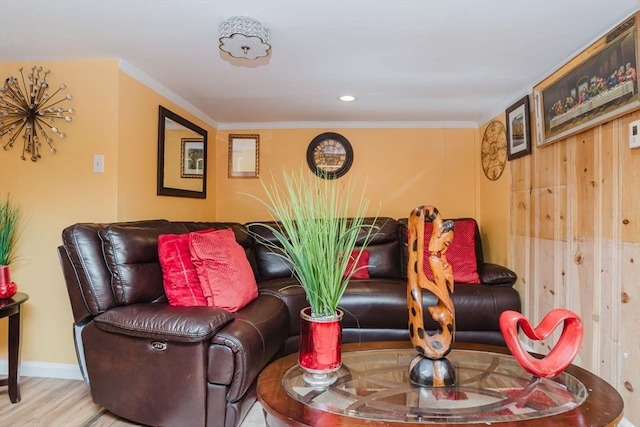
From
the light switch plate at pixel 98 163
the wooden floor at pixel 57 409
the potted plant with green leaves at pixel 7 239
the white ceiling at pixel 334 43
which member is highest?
the white ceiling at pixel 334 43

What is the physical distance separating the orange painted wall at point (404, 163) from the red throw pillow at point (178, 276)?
A: 1764 millimetres

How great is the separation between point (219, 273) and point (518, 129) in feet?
7.93

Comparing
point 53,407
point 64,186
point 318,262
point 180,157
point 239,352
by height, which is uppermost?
point 180,157

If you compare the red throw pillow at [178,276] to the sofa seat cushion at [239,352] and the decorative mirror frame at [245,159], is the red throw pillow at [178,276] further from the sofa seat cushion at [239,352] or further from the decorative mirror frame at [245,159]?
the decorative mirror frame at [245,159]

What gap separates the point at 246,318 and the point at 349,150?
91.8 inches

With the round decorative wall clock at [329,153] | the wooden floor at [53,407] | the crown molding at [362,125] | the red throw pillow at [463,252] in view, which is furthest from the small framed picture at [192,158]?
the red throw pillow at [463,252]

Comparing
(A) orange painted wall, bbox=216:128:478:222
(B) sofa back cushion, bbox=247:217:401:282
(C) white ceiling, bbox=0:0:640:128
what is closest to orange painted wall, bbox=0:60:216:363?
(C) white ceiling, bbox=0:0:640:128

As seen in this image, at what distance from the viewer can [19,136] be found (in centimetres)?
244

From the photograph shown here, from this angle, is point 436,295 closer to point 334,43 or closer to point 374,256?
point 334,43

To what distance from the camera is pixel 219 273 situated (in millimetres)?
2109

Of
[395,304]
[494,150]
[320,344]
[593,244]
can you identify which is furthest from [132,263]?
[494,150]

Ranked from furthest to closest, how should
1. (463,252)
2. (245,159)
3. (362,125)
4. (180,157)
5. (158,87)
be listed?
(245,159) → (362,125) → (180,157) → (463,252) → (158,87)

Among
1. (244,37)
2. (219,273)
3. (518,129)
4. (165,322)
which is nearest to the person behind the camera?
(165,322)

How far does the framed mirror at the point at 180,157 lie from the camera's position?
2840 mm
